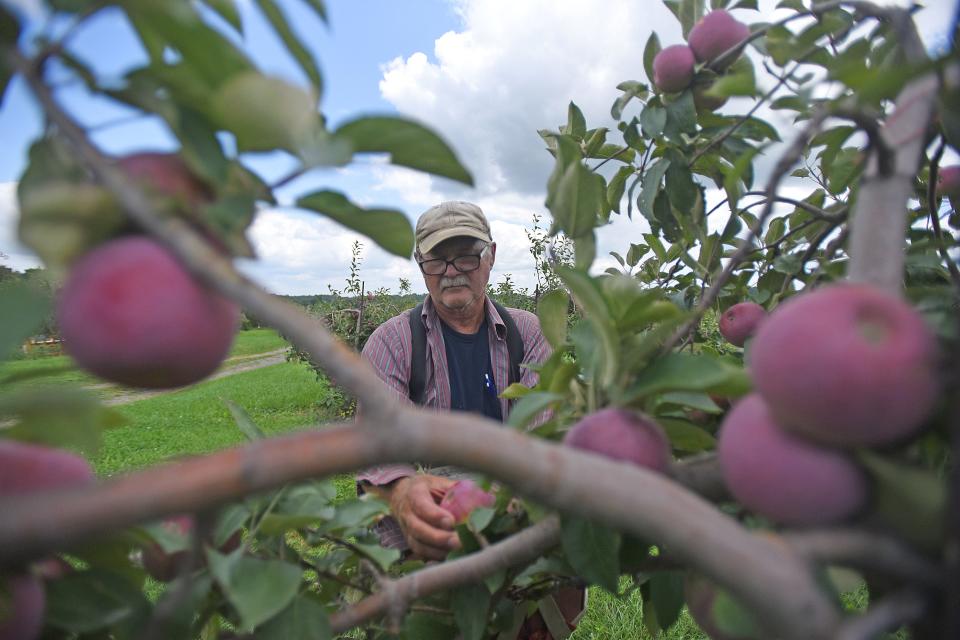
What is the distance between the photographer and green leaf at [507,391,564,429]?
2.56 ft

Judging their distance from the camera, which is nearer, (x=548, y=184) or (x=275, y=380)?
(x=548, y=184)

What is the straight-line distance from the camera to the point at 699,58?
144 centimetres

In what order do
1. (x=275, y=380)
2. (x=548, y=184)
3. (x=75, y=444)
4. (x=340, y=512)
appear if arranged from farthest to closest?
(x=275, y=380), (x=340, y=512), (x=548, y=184), (x=75, y=444)

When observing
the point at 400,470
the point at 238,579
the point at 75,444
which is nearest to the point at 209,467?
the point at 75,444

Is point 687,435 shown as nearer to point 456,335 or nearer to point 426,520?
point 426,520

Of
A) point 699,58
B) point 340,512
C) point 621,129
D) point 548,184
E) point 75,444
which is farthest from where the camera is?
point 621,129

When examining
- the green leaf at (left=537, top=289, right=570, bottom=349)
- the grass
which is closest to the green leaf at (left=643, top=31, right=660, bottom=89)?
the green leaf at (left=537, top=289, right=570, bottom=349)

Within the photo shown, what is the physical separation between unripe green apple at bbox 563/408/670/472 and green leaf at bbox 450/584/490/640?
45 centimetres

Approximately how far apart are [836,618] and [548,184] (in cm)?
62

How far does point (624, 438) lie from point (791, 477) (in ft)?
0.71

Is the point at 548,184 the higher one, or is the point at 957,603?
the point at 548,184

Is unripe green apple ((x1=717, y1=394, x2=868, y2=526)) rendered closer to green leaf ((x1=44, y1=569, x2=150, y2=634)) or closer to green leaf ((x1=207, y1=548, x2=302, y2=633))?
green leaf ((x1=207, y1=548, x2=302, y2=633))

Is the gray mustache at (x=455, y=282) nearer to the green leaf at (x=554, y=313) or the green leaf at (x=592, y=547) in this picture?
the green leaf at (x=554, y=313)

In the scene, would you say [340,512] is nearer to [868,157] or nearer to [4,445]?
[4,445]
